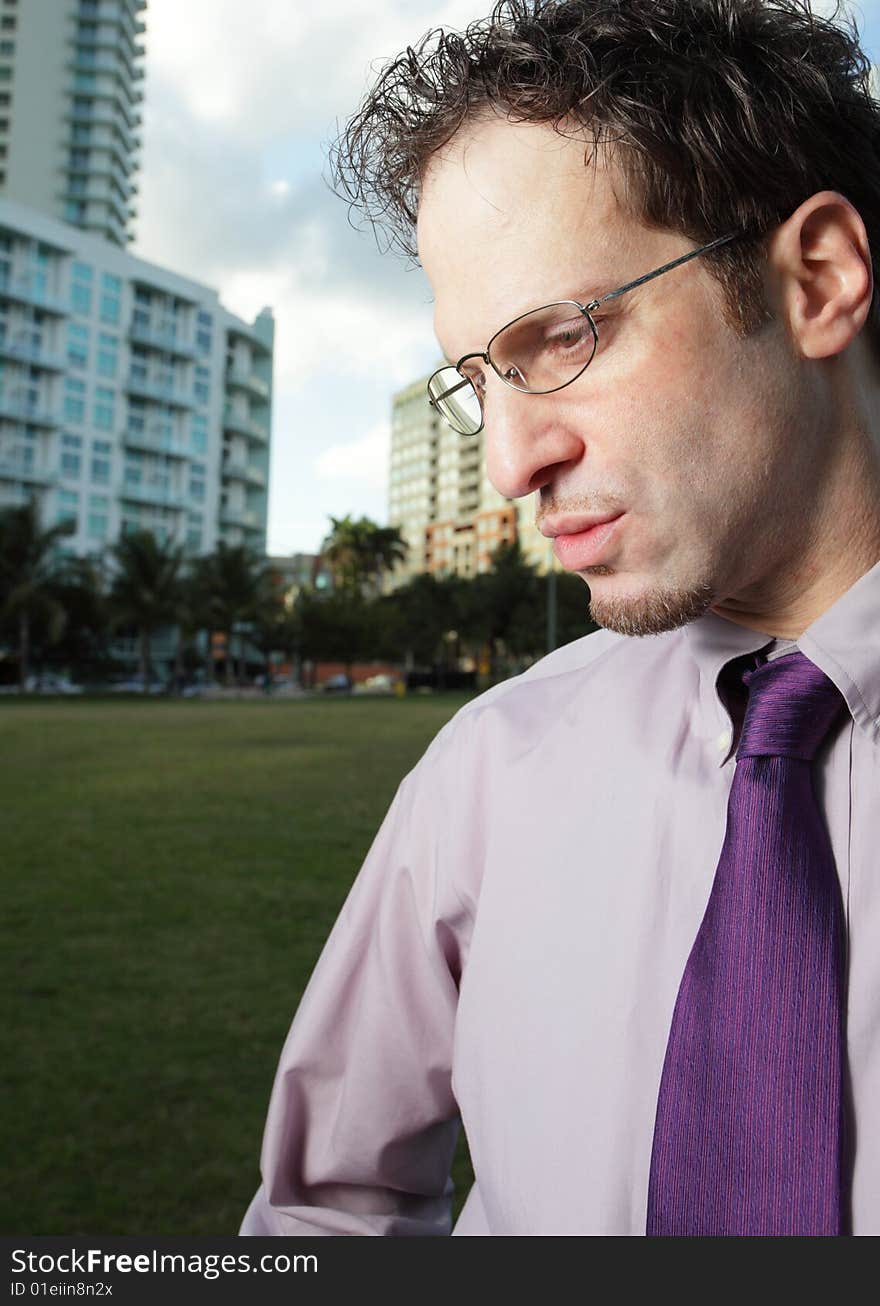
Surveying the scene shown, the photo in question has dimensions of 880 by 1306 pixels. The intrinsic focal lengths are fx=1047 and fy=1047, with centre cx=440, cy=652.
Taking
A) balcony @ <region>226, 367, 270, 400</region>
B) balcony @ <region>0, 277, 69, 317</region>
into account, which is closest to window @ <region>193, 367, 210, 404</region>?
balcony @ <region>226, 367, 270, 400</region>

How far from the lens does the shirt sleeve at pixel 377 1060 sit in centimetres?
124

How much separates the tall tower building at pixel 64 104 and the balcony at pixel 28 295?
15557 millimetres

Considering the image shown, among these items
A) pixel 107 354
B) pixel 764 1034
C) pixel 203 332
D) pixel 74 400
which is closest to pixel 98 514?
pixel 74 400

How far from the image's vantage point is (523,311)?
105 cm

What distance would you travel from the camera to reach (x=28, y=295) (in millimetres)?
63000

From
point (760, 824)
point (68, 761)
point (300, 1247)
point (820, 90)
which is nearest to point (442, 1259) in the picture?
point (300, 1247)

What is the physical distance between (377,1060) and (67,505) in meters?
69.1

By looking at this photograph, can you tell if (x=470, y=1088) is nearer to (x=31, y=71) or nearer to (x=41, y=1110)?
(x=41, y=1110)

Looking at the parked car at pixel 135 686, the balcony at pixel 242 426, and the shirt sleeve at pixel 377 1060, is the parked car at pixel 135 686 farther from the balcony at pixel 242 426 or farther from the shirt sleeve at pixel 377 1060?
the shirt sleeve at pixel 377 1060

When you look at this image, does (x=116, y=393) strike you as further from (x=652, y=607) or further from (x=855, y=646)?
(x=855, y=646)

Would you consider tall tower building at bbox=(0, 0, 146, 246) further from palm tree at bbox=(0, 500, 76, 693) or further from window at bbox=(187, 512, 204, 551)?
palm tree at bbox=(0, 500, 76, 693)

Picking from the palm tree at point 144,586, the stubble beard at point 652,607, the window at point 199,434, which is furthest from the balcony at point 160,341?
the stubble beard at point 652,607

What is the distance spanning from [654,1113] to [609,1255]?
0.41 feet

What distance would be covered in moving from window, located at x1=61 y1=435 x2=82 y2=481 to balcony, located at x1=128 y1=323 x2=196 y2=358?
826 cm
